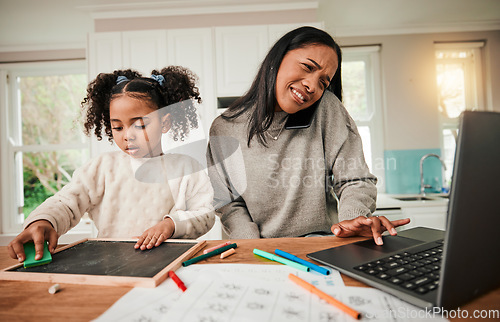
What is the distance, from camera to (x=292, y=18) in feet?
7.30

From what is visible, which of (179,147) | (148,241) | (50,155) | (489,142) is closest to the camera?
(489,142)

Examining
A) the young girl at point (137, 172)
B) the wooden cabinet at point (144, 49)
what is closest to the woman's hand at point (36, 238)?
the young girl at point (137, 172)

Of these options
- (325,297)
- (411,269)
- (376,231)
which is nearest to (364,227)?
(376,231)

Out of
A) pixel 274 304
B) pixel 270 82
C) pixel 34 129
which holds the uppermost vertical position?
pixel 34 129

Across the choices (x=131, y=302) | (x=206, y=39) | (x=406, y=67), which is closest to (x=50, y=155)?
(x=206, y=39)

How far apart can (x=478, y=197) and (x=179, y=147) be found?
924mm

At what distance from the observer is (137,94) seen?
908 mm

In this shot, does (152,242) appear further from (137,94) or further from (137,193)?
(137,94)

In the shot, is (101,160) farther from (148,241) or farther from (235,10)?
(235,10)

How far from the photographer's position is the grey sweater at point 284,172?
1.03 meters

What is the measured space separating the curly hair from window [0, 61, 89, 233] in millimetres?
2029

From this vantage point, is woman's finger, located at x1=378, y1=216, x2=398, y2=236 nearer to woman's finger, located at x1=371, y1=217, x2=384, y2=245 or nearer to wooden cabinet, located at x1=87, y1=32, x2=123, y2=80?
woman's finger, located at x1=371, y1=217, x2=384, y2=245

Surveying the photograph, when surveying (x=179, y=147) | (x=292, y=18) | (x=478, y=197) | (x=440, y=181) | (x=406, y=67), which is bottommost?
(x=440, y=181)

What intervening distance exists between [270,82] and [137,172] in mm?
576
